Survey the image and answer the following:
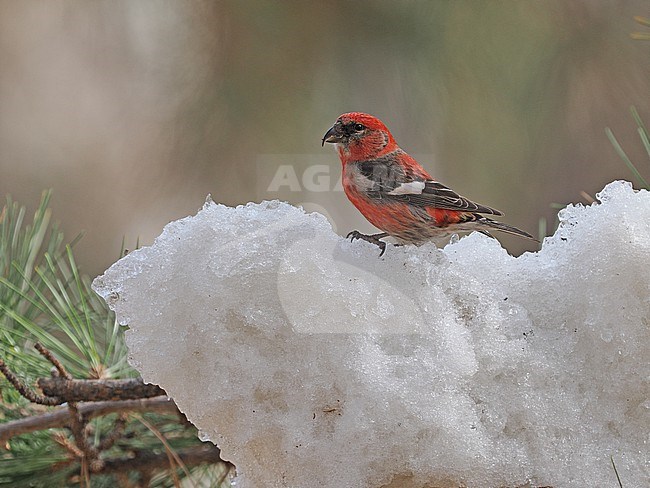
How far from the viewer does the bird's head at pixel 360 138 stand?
68cm

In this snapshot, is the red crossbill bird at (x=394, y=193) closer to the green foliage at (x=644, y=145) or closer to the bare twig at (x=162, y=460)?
the green foliage at (x=644, y=145)

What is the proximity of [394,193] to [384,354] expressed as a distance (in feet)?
0.81

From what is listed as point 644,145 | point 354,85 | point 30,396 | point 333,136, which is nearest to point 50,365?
point 30,396

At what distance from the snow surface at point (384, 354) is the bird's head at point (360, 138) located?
9.5 inches

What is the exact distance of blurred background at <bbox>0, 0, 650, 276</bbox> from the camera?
4.09ft

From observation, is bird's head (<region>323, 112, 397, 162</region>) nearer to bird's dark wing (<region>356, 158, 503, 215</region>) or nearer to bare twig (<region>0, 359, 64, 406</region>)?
bird's dark wing (<region>356, 158, 503, 215</region>)

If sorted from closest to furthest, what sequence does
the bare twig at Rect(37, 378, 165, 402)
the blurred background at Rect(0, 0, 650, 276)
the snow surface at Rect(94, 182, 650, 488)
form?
the snow surface at Rect(94, 182, 650, 488) → the bare twig at Rect(37, 378, 165, 402) → the blurred background at Rect(0, 0, 650, 276)

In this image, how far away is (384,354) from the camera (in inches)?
16.5

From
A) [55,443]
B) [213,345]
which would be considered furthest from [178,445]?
[213,345]

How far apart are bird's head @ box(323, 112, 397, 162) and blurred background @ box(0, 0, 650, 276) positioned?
0.38m

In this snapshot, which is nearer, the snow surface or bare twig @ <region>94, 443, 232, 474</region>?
the snow surface

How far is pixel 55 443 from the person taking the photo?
0.70 meters

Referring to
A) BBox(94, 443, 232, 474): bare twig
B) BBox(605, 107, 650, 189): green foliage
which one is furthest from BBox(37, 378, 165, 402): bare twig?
BBox(605, 107, 650, 189): green foliage

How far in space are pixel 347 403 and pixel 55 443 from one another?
1.27 feet
